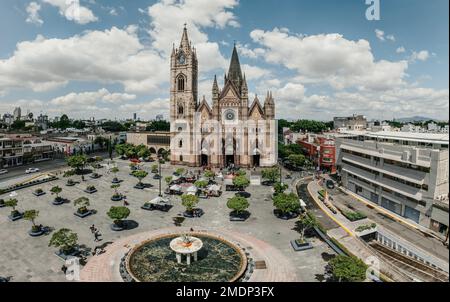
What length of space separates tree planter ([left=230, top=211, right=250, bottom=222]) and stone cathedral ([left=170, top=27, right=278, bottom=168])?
3260cm

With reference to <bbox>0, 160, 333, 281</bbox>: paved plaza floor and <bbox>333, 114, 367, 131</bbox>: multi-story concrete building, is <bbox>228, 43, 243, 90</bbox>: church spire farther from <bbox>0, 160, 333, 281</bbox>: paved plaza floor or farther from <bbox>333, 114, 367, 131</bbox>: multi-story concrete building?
<bbox>333, 114, 367, 131</bbox>: multi-story concrete building

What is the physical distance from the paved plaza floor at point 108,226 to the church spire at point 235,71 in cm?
3348

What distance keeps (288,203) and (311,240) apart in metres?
6.40

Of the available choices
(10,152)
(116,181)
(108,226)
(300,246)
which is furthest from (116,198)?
(10,152)

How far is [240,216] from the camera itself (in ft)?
121

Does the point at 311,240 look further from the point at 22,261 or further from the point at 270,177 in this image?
the point at 22,261

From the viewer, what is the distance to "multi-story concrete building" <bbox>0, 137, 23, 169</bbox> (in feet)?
228

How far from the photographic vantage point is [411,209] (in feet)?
116

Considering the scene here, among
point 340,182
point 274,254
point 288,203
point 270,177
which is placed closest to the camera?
point 274,254

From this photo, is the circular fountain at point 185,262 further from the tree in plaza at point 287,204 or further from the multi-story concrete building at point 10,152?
the multi-story concrete building at point 10,152

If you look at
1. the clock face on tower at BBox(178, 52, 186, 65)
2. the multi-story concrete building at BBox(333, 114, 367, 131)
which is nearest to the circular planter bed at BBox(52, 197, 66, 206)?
the clock face on tower at BBox(178, 52, 186, 65)

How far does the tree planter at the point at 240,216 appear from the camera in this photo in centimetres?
3575

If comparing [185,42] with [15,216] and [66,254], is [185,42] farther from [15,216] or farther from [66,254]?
[66,254]

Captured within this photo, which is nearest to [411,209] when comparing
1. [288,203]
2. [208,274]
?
[288,203]
